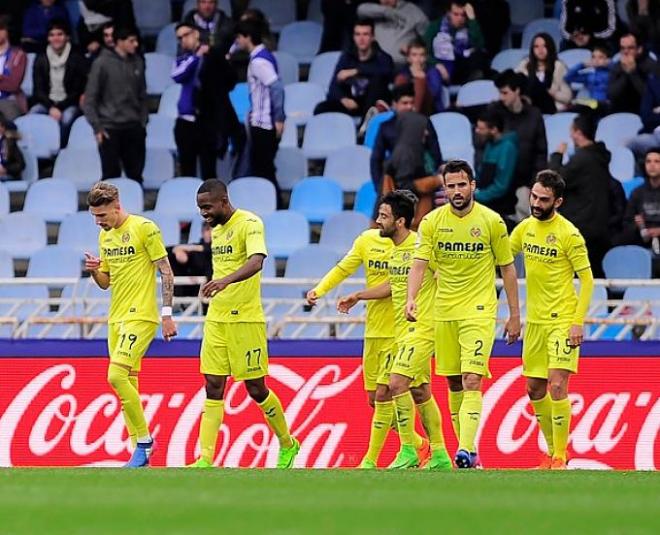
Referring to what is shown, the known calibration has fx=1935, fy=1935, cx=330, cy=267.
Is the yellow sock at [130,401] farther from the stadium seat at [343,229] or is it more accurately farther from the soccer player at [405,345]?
the stadium seat at [343,229]

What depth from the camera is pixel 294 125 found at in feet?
74.1

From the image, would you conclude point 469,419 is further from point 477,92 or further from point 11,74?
point 11,74

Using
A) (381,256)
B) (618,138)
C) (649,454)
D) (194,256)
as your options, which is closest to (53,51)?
(194,256)

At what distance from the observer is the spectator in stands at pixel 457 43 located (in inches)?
862

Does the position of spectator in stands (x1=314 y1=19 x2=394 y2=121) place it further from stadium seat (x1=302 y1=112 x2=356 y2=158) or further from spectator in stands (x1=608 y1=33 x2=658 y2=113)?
spectator in stands (x1=608 y1=33 x2=658 y2=113)

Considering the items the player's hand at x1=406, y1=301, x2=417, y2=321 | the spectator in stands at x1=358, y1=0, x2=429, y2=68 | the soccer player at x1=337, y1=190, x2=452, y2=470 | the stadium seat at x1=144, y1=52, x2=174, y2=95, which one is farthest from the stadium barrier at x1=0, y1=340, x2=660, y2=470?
the stadium seat at x1=144, y1=52, x2=174, y2=95

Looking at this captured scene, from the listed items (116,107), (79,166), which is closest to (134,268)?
(116,107)

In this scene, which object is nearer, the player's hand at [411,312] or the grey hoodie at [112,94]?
the player's hand at [411,312]

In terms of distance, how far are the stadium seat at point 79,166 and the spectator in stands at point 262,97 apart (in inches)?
83.4

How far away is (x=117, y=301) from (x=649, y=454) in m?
4.86

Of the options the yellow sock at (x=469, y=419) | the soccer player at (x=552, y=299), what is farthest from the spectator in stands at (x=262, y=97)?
the yellow sock at (x=469, y=419)

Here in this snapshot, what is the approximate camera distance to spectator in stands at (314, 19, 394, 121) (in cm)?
2144

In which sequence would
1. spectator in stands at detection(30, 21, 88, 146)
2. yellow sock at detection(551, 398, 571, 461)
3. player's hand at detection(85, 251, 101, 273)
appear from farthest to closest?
spectator in stands at detection(30, 21, 88, 146), player's hand at detection(85, 251, 101, 273), yellow sock at detection(551, 398, 571, 461)

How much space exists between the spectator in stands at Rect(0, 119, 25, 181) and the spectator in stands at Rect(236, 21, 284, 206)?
274 centimetres
